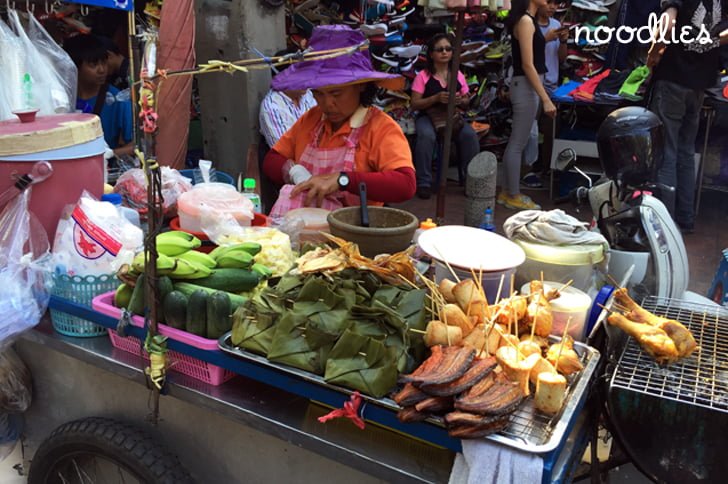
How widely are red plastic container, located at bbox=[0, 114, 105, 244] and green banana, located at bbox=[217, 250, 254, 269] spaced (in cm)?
90

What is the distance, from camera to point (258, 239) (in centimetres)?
226

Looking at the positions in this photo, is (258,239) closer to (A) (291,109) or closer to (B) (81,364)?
(B) (81,364)

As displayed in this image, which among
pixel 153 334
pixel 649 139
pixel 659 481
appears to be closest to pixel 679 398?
pixel 659 481

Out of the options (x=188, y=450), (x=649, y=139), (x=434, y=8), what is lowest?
(x=188, y=450)

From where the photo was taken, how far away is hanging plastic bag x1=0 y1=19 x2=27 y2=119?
3.09 m

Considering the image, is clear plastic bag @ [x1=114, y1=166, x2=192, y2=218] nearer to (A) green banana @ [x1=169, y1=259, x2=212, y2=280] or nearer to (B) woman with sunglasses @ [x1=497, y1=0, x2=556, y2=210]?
(A) green banana @ [x1=169, y1=259, x2=212, y2=280]

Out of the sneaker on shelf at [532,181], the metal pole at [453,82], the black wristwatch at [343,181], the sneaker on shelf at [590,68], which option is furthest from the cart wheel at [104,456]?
the sneaker on shelf at [590,68]

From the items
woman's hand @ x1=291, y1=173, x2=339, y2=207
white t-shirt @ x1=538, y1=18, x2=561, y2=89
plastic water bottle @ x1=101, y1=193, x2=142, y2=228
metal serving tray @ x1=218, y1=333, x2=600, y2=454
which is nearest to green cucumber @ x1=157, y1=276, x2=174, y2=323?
metal serving tray @ x1=218, y1=333, x2=600, y2=454

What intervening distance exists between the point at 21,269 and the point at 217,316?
0.90m

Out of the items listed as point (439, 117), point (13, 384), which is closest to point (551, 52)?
point (439, 117)

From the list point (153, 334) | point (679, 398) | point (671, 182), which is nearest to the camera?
point (679, 398)

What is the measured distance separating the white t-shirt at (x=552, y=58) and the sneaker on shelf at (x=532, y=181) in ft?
4.08

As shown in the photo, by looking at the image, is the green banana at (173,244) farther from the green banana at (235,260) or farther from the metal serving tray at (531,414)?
the metal serving tray at (531,414)

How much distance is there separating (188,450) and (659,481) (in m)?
1.49
